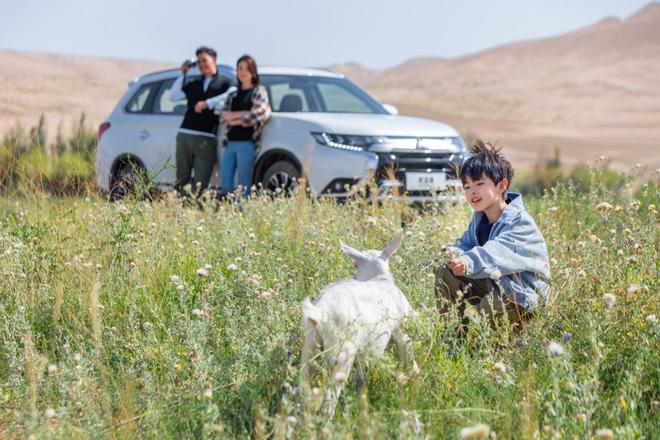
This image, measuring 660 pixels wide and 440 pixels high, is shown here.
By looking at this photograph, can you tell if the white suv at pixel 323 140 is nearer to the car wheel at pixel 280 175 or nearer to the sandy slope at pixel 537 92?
the car wheel at pixel 280 175

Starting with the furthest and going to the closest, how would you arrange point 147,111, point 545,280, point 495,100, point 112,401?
point 495,100 → point 147,111 → point 545,280 → point 112,401

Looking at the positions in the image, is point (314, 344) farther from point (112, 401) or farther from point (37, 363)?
point (37, 363)

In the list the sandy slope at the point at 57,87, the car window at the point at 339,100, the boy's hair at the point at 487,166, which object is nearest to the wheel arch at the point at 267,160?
the car window at the point at 339,100

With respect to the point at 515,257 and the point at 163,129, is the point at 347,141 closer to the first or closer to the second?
the point at 163,129

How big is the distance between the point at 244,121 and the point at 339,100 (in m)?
1.51

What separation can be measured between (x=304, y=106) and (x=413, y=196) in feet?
5.73

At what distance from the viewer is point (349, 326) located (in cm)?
334

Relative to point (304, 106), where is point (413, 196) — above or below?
below

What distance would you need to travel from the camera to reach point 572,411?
3.41m

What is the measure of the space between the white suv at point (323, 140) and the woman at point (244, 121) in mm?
187

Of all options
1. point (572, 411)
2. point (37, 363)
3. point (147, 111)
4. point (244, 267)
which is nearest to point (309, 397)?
point (572, 411)

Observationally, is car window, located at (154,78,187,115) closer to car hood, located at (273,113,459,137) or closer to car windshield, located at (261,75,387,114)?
car windshield, located at (261,75,387,114)

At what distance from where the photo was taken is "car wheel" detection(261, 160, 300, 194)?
8.89m

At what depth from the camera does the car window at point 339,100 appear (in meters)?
9.88
